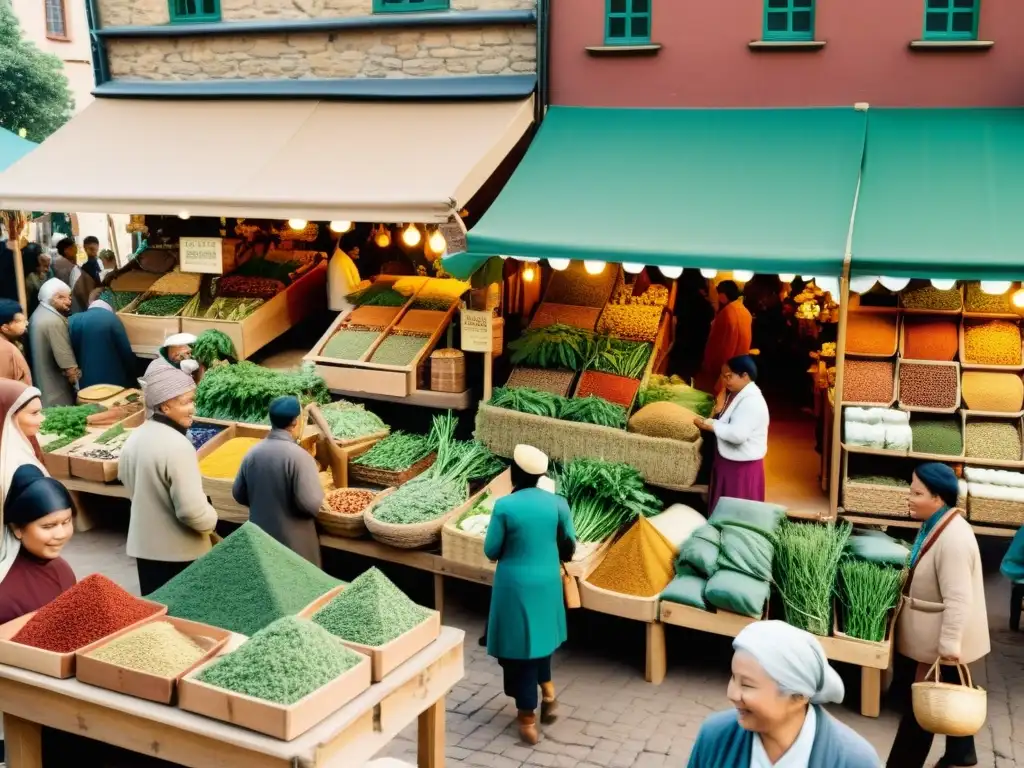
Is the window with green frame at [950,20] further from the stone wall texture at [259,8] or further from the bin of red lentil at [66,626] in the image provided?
the bin of red lentil at [66,626]

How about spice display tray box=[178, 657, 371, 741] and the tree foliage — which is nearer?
spice display tray box=[178, 657, 371, 741]

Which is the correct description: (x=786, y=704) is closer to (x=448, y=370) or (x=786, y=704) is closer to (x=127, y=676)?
(x=127, y=676)

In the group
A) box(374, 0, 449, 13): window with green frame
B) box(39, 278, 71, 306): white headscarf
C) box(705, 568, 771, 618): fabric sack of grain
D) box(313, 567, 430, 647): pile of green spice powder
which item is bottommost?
box(705, 568, 771, 618): fabric sack of grain

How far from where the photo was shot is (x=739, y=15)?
9.27m

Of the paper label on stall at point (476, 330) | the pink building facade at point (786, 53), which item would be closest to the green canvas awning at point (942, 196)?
the pink building facade at point (786, 53)

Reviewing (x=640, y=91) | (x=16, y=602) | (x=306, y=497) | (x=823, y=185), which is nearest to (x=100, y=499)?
(x=306, y=497)

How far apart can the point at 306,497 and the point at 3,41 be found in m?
21.8

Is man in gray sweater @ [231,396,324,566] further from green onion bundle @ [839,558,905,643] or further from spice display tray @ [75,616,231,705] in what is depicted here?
green onion bundle @ [839,558,905,643]

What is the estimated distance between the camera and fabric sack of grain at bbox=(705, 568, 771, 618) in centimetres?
623

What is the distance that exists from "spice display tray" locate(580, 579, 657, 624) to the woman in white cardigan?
1375 millimetres

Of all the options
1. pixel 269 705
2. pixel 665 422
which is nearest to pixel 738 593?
pixel 665 422

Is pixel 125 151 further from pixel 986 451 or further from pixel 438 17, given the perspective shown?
pixel 986 451

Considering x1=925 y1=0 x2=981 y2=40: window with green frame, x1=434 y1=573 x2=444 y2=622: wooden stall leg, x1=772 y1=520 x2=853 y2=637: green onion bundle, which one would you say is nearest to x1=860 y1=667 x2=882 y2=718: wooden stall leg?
x1=772 y1=520 x2=853 y2=637: green onion bundle

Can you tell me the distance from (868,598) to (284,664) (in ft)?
12.6
